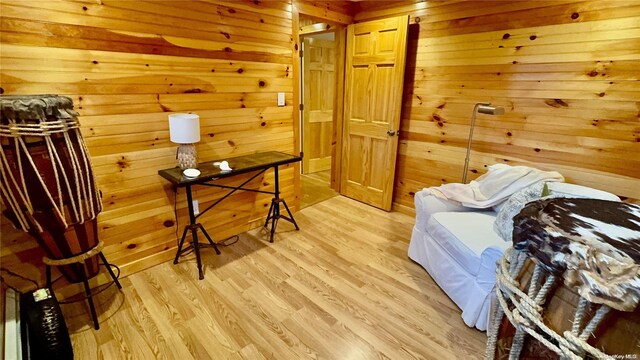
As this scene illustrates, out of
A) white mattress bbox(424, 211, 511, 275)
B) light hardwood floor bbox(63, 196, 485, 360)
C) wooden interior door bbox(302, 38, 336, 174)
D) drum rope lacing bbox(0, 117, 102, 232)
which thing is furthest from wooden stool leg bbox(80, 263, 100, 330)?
wooden interior door bbox(302, 38, 336, 174)

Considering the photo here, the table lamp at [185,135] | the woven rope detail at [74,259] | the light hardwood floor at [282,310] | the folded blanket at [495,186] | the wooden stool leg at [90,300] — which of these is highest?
the table lamp at [185,135]

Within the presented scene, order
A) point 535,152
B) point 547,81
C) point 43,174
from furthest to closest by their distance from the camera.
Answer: point 535,152 < point 547,81 < point 43,174

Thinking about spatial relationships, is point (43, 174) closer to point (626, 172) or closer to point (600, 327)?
point (600, 327)

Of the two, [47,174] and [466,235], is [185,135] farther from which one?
[466,235]

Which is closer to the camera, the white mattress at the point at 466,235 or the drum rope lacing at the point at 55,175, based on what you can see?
the drum rope lacing at the point at 55,175

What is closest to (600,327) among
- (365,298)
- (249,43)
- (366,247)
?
→ (365,298)

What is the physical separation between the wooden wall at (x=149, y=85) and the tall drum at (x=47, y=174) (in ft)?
1.28

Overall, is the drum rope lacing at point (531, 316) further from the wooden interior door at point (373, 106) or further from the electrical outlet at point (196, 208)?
the wooden interior door at point (373, 106)

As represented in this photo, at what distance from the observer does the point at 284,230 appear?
118 inches

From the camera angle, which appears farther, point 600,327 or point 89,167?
point 89,167

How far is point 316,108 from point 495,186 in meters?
2.99

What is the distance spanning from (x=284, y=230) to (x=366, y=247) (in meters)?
0.83

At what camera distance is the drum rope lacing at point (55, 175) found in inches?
53.9

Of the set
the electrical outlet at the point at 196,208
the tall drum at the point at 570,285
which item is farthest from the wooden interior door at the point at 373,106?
the tall drum at the point at 570,285
